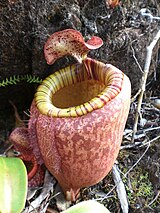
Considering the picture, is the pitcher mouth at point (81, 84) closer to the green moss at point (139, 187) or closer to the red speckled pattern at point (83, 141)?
the red speckled pattern at point (83, 141)

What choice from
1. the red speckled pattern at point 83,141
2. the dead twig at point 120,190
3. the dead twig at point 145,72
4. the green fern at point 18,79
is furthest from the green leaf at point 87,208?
the green fern at point 18,79

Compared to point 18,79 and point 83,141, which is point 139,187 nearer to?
point 83,141

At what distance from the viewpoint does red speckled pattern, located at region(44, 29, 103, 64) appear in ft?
4.02

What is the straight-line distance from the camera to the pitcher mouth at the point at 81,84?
3.85 feet

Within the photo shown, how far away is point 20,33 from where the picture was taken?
1.35m

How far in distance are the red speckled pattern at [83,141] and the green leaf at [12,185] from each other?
0.09 meters

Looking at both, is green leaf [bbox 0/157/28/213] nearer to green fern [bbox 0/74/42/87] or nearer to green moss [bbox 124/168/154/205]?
green fern [bbox 0/74/42/87]

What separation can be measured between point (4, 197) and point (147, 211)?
1.70 ft

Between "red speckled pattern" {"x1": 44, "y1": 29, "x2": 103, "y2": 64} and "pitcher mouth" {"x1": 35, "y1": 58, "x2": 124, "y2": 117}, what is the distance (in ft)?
0.22

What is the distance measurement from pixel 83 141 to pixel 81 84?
0.86 feet

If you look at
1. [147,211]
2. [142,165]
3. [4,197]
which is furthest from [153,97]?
[4,197]

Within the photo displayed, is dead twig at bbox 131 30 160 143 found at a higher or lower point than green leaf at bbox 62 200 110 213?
higher

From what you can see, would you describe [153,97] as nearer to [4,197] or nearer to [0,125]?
[0,125]

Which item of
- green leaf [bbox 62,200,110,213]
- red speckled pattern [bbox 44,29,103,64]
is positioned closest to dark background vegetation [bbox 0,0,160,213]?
red speckled pattern [bbox 44,29,103,64]
